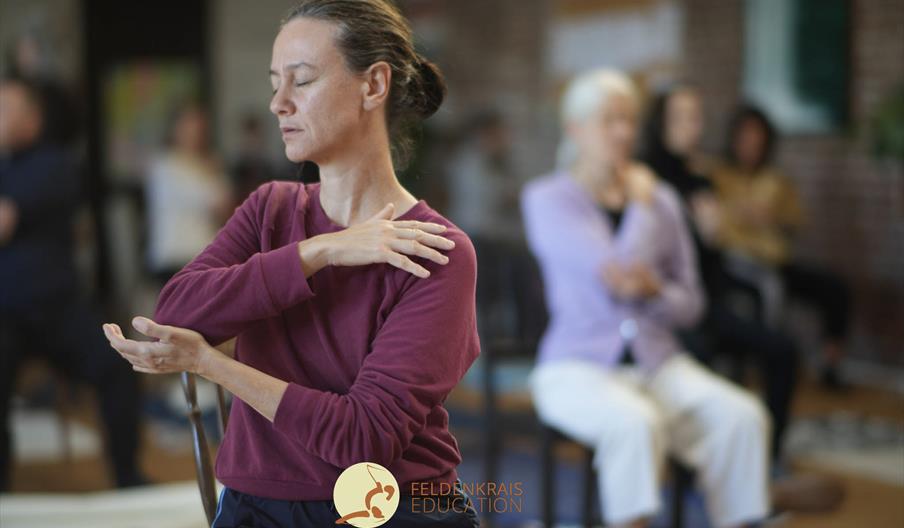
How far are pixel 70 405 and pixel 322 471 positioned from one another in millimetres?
4511

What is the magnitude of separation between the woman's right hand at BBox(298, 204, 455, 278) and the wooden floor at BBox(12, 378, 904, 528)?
237 centimetres

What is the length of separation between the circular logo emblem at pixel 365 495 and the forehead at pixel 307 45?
0.47 m

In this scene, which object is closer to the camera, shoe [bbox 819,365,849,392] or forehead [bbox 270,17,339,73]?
forehead [bbox 270,17,339,73]

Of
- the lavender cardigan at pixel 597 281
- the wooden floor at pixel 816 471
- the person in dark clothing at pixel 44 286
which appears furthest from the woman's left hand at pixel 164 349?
the wooden floor at pixel 816 471

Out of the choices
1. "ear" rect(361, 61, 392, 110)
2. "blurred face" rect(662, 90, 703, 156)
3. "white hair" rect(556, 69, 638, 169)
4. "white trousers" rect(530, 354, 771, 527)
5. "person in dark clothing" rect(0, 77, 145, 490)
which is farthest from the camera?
"blurred face" rect(662, 90, 703, 156)

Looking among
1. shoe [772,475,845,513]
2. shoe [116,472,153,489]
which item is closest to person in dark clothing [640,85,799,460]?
shoe [772,475,845,513]

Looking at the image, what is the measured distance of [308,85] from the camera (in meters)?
1.35

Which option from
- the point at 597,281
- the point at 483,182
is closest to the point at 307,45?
the point at 597,281

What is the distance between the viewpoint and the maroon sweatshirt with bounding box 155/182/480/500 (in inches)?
50.9

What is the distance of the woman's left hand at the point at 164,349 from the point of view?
1.28 metres

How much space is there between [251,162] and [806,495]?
487cm

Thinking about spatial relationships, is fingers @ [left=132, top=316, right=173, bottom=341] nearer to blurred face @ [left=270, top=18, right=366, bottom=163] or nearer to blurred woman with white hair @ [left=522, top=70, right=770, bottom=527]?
blurred face @ [left=270, top=18, right=366, bottom=163]

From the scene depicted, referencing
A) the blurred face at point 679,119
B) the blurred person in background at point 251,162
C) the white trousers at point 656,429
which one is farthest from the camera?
the blurred person in background at point 251,162

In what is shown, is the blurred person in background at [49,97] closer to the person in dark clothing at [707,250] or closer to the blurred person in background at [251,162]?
→ the person in dark clothing at [707,250]
